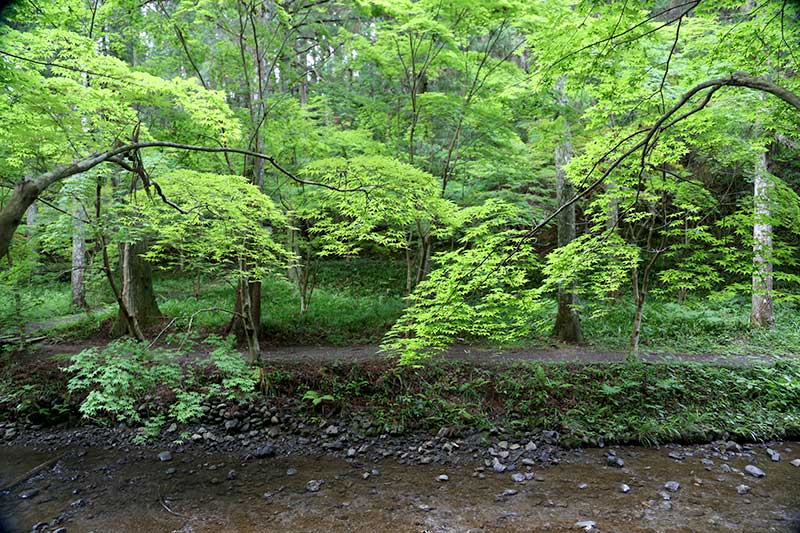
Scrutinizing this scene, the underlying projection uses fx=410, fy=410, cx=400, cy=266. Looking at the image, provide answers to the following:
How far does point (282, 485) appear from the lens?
537cm

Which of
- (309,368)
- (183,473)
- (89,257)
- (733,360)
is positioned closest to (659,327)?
(733,360)

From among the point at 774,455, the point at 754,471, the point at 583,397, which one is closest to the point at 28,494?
the point at 583,397

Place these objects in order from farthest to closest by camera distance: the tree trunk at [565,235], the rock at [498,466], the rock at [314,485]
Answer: the tree trunk at [565,235], the rock at [498,466], the rock at [314,485]

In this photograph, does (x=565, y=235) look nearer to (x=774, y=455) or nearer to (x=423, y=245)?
(x=423, y=245)

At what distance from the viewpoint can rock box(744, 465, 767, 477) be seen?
5051 mm

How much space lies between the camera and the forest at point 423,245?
429cm

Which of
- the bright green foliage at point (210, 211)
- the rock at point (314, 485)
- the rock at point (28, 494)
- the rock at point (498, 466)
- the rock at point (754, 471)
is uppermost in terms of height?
the bright green foliage at point (210, 211)

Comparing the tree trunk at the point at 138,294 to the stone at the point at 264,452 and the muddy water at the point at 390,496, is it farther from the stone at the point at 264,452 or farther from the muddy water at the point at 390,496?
the stone at the point at 264,452

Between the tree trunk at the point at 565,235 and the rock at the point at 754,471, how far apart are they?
3.87m

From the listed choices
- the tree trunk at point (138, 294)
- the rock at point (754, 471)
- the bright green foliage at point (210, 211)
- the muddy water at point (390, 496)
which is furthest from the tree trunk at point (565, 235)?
the tree trunk at point (138, 294)

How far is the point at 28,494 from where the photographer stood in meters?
5.14

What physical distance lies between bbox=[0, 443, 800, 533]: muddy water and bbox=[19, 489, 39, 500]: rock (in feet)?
0.18

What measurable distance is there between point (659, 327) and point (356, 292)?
28.7 feet

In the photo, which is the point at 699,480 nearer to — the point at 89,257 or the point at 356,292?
the point at 356,292
